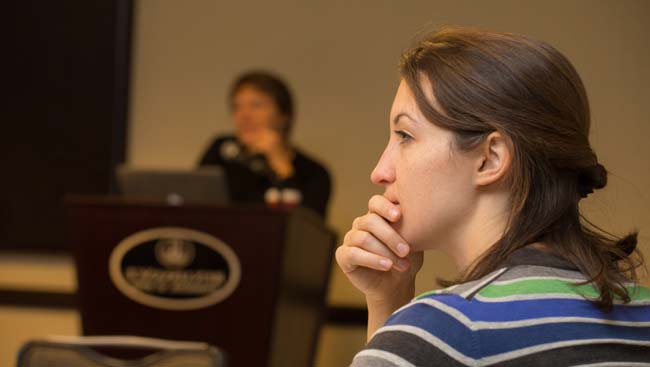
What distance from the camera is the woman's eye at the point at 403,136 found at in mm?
1302

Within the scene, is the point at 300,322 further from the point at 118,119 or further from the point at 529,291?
the point at 529,291

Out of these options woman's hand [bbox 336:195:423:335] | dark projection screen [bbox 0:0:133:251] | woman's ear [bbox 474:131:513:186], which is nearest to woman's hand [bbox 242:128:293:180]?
dark projection screen [bbox 0:0:133:251]

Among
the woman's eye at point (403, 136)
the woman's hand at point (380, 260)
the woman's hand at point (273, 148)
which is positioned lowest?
the woman's hand at point (273, 148)

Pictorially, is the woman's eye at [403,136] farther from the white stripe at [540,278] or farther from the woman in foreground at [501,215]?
the white stripe at [540,278]

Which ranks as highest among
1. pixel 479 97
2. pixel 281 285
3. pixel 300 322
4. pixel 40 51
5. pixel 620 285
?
pixel 479 97

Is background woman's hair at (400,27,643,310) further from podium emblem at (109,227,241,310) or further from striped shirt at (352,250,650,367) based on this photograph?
podium emblem at (109,227,241,310)

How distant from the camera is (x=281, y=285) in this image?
12.4ft

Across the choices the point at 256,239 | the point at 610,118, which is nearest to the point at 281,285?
the point at 256,239

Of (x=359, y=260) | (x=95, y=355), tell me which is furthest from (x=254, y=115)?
(x=359, y=260)

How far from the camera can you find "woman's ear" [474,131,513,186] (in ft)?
4.06

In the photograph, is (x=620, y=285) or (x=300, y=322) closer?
(x=620, y=285)

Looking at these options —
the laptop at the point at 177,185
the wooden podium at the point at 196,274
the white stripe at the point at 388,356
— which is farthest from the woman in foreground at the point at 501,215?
the laptop at the point at 177,185

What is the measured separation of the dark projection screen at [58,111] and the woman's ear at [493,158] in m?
4.37

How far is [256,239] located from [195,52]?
6.06ft
